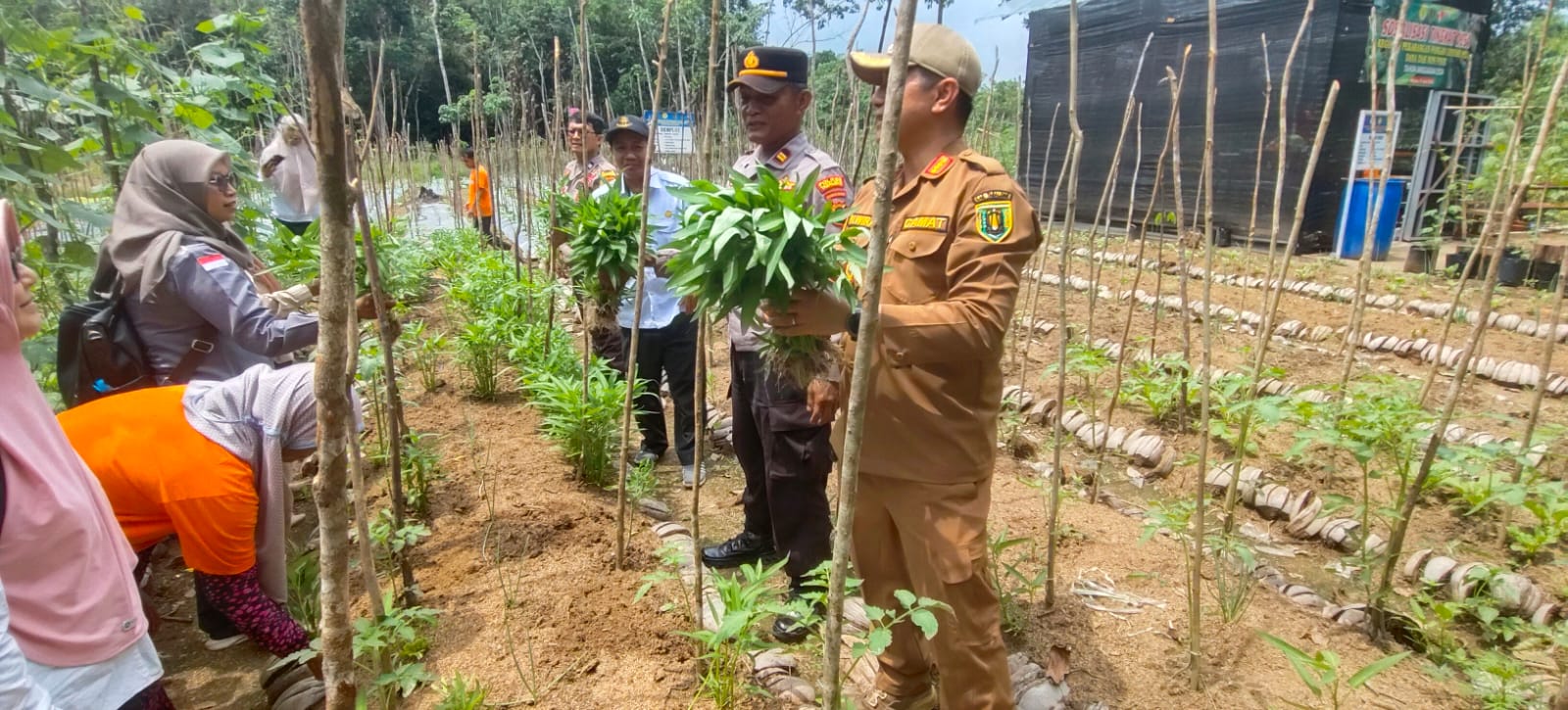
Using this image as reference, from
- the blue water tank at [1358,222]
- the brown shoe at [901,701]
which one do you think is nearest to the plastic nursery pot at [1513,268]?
the blue water tank at [1358,222]

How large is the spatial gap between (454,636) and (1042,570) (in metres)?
1.96

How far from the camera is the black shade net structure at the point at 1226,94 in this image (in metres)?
9.12

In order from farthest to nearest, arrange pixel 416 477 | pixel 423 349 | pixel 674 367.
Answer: pixel 423 349 < pixel 674 367 < pixel 416 477

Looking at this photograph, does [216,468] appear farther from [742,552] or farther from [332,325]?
[742,552]

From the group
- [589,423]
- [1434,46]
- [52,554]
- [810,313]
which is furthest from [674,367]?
[1434,46]

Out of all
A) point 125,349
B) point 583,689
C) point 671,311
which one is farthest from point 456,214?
point 583,689

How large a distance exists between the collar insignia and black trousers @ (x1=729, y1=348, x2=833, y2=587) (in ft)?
2.68

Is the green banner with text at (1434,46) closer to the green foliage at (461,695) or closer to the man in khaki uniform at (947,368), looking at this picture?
the man in khaki uniform at (947,368)

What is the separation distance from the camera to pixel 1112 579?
2746 mm

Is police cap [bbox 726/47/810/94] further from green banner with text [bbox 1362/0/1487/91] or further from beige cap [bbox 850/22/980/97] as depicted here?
green banner with text [bbox 1362/0/1487/91]

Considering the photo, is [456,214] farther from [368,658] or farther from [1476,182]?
[1476,182]

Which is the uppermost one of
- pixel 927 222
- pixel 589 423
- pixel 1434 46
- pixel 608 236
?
pixel 1434 46

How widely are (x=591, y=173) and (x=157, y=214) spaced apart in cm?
209

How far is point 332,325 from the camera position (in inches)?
45.6
